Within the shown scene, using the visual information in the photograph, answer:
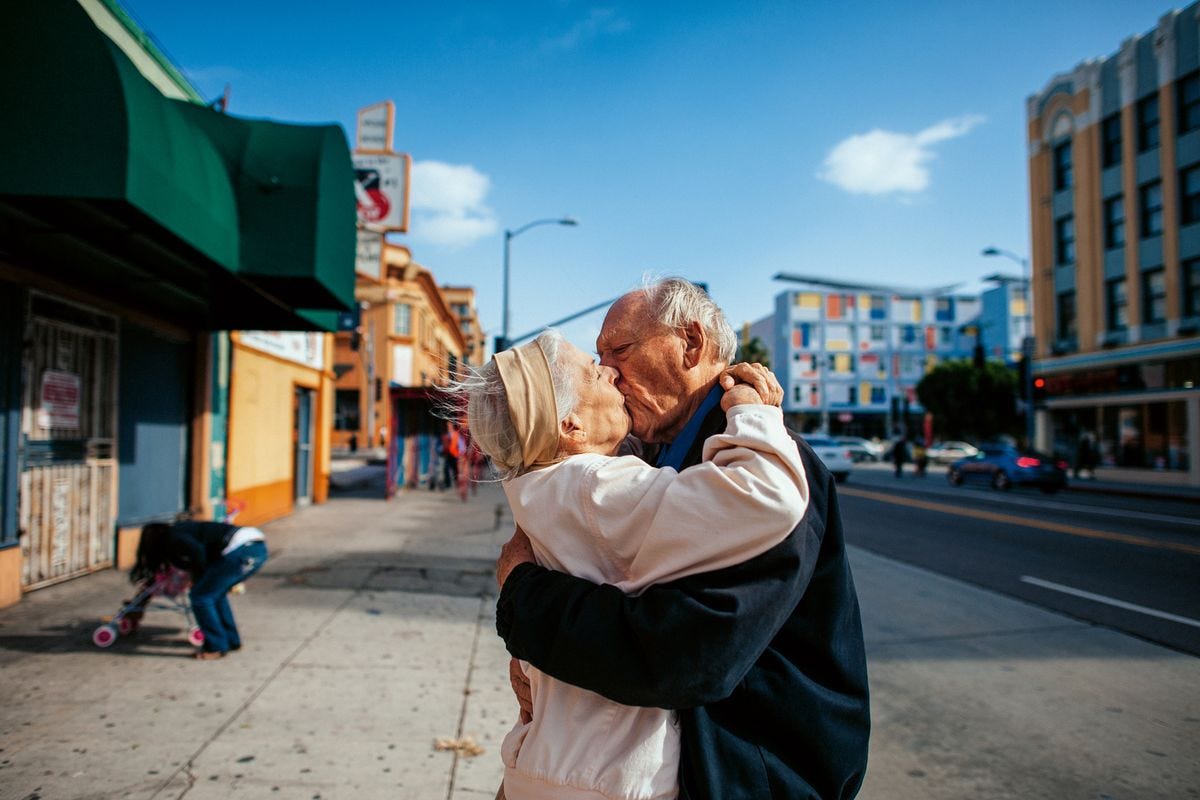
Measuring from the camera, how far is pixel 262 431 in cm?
1098

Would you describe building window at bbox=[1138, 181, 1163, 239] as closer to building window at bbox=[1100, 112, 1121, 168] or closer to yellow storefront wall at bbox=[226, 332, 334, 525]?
building window at bbox=[1100, 112, 1121, 168]

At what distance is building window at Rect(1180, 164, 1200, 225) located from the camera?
22.7 m

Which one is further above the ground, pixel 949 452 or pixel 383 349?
pixel 383 349

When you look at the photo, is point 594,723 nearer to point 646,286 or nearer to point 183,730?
point 646,286

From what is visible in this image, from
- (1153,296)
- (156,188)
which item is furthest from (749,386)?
(1153,296)

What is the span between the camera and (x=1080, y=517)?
43.6 feet

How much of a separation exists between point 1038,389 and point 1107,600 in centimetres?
1757

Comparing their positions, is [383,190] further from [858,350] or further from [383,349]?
[858,350]

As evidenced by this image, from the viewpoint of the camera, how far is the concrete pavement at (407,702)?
3227mm

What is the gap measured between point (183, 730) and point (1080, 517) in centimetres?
1506

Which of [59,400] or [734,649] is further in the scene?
[59,400]

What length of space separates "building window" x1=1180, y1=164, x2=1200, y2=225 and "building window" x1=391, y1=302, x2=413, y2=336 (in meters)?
34.9

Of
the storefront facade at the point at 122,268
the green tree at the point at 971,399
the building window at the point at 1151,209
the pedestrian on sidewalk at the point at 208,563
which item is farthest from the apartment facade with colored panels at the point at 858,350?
the pedestrian on sidewalk at the point at 208,563

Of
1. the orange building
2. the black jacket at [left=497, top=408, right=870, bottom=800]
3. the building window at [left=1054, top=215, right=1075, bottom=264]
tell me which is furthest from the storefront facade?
the building window at [left=1054, top=215, right=1075, bottom=264]
